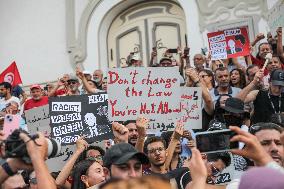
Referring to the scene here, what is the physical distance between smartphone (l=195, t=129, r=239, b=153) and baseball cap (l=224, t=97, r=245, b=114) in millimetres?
1665

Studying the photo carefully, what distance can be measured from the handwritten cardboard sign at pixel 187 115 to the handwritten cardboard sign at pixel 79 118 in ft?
1.87

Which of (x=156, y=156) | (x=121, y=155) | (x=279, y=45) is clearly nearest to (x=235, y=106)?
(x=156, y=156)

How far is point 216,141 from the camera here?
3430mm

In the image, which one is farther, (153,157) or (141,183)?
(153,157)

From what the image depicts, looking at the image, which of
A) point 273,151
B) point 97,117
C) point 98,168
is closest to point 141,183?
point 273,151

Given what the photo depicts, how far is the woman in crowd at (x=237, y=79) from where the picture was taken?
6750mm

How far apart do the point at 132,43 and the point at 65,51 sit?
1.45 metres

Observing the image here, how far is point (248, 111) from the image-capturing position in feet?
17.6

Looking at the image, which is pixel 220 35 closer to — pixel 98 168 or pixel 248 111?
pixel 248 111

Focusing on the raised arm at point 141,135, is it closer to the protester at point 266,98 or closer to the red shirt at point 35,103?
the protester at point 266,98

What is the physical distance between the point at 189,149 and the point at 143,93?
0.89 m

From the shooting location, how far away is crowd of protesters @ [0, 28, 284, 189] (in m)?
2.64

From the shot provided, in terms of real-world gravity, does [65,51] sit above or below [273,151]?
above

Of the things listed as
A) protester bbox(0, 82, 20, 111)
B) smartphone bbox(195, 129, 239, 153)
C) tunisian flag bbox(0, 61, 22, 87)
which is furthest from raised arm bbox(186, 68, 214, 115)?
tunisian flag bbox(0, 61, 22, 87)
